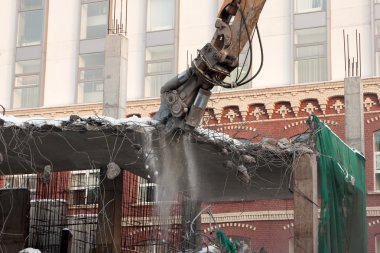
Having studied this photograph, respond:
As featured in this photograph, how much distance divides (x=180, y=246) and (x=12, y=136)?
5.91 meters

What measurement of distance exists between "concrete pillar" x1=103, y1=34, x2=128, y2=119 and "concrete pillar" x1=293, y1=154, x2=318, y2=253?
10.4 metres

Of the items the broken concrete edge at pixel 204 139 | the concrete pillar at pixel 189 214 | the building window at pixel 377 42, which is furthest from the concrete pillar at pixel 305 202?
the building window at pixel 377 42

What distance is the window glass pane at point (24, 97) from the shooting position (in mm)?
33062

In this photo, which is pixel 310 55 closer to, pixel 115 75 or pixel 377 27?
pixel 377 27

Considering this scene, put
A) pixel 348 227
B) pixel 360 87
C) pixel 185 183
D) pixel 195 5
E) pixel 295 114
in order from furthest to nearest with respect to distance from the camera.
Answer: pixel 195 5
pixel 295 114
pixel 360 87
pixel 348 227
pixel 185 183

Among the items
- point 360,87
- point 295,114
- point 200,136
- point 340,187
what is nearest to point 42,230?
point 200,136

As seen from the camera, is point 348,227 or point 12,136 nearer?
point 12,136

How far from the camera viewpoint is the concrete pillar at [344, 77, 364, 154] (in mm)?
23672

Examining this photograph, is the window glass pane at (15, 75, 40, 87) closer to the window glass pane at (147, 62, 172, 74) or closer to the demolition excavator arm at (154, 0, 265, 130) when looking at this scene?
the window glass pane at (147, 62, 172, 74)

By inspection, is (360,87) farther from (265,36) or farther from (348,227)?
(348,227)

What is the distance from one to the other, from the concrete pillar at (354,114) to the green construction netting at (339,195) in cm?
538

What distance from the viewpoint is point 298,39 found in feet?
99.2

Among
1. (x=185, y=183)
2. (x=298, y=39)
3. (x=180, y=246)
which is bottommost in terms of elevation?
(x=180, y=246)

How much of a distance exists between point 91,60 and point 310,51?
360 inches
